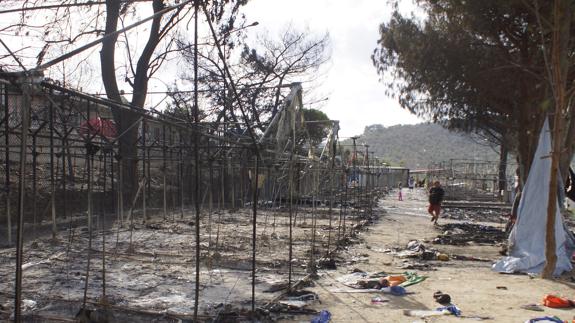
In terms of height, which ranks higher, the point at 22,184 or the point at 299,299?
the point at 22,184

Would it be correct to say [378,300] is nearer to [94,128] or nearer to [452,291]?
[452,291]

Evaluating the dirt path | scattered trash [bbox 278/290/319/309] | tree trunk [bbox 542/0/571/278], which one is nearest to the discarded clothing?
the dirt path

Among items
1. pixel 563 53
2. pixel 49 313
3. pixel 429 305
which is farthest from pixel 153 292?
pixel 563 53

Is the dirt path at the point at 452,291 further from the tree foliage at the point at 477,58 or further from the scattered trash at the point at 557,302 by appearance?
the tree foliage at the point at 477,58

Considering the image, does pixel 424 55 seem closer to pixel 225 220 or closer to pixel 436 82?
pixel 436 82

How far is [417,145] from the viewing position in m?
144

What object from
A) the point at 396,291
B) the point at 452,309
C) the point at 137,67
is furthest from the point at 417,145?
the point at 452,309

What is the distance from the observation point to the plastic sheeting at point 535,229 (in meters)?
9.98

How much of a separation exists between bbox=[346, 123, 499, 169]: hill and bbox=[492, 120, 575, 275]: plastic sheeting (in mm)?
103913

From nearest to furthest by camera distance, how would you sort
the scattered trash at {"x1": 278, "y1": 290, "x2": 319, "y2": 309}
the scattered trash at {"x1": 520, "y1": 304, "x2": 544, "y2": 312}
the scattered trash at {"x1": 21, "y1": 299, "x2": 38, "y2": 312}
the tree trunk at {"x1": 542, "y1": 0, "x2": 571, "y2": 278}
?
the scattered trash at {"x1": 21, "y1": 299, "x2": 38, "y2": 312}
the scattered trash at {"x1": 278, "y1": 290, "x2": 319, "y2": 309}
the scattered trash at {"x1": 520, "y1": 304, "x2": 544, "y2": 312}
the tree trunk at {"x1": 542, "y1": 0, "x2": 571, "y2": 278}

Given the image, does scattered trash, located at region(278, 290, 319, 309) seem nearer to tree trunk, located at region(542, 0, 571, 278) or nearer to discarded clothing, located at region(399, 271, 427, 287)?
discarded clothing, located at region(399, 271, 427, 287)

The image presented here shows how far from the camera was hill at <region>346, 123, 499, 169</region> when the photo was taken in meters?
122

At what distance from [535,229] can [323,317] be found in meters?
5.96

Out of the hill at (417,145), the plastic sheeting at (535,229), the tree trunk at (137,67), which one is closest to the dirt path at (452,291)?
the plastic sheeting at (535,229)
